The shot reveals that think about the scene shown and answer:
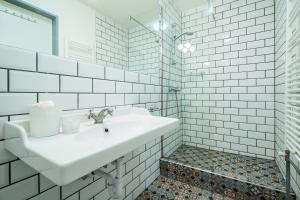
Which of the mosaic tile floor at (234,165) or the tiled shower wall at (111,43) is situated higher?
the tiled shower wall at (111,43)

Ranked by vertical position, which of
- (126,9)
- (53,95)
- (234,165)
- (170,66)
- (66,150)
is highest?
(126,9)

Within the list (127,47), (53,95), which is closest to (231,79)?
(127,47)

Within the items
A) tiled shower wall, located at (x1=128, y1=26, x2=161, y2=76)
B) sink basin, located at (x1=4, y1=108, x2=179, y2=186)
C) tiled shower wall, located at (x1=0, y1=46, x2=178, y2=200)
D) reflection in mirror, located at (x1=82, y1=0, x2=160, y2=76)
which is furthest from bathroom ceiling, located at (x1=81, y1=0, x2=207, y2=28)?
sink basin, located at (x1=4, y1=108, x2=179, y2=186)

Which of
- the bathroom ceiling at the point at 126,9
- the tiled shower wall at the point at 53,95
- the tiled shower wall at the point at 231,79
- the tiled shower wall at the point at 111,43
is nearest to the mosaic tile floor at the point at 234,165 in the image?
the tiled shower wall at the point at 231,79

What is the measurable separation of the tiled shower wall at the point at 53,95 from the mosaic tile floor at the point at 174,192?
174 millimetres

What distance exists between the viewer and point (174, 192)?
153cm

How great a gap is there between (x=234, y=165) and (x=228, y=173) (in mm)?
263

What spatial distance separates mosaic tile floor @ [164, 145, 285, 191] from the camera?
4.84ft

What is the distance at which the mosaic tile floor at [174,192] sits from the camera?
146 cm

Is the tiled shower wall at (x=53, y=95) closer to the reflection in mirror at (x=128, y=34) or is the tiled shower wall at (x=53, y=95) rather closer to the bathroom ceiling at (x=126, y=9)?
the reflection in mirror at (x=128, y=34)

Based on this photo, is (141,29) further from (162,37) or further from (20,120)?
(20,120)

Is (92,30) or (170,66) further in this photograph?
(170,66)

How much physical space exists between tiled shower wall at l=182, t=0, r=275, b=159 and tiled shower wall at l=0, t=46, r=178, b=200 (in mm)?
1248

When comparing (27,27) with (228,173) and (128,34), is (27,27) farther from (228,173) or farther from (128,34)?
(228,173)
